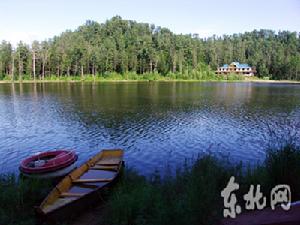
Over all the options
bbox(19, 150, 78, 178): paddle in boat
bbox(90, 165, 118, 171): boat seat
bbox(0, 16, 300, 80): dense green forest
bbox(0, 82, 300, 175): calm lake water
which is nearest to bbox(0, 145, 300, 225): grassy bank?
bbox(19, 150, 78, 178): paddle in boat

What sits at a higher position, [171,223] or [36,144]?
[171,223]

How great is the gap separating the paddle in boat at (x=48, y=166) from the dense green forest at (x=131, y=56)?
3597 inches

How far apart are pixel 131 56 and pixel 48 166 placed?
104489mm

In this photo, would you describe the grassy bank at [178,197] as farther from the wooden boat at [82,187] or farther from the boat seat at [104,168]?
the boat seat at [104,168]

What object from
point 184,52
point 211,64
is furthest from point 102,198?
point 211,64

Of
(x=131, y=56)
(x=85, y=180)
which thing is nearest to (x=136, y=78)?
(x=131, y=56)

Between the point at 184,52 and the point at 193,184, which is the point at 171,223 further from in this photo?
the point at 184,52

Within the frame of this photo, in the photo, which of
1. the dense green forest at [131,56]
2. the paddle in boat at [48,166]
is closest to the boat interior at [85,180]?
the paddle in boat at [48,166]

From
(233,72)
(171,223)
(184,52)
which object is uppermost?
(184,52)

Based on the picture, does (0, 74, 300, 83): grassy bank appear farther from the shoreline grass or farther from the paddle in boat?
the paddle in boat

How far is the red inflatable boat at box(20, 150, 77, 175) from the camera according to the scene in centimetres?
1184

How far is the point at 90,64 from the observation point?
349 ft

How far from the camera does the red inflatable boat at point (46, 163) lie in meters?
11.8

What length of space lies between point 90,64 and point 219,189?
102969 mm
